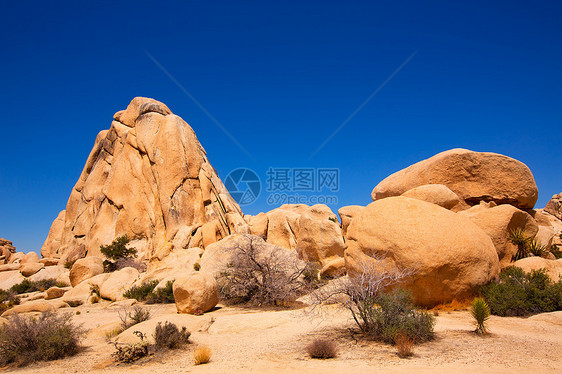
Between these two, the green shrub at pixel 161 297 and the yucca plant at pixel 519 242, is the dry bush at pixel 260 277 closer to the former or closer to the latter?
the green shrub at pixel 161 297

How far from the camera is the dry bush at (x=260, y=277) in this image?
44.4ft

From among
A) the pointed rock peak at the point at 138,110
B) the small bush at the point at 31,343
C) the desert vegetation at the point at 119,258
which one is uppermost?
the pointed rock peak at the point at 138,110

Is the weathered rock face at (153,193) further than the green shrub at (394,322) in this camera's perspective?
Yes

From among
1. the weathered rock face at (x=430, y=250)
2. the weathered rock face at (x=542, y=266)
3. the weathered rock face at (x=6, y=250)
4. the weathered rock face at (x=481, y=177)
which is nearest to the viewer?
the weathered rock face at (x=430, y=250)

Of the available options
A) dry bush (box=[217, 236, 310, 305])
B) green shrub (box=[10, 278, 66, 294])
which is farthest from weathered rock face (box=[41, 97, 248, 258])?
dry bush (box=[217, 236, 310, 305])

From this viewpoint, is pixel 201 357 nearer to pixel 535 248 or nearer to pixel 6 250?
pixel 535 248

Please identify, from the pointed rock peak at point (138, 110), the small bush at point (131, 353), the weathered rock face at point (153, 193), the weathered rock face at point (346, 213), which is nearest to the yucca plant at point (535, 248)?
the small bush at point (131, 353)

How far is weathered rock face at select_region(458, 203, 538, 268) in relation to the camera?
39.2 ft

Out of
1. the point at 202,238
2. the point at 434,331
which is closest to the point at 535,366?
the point at 434,331

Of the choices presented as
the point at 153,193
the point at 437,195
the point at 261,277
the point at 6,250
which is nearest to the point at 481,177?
the point at 437,195

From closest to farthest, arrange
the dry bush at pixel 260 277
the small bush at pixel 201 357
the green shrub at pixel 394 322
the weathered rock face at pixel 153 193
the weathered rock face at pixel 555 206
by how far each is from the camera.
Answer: the small bush at pixel 201 357 < the green shrub at pixel 394 322 < the dry bush at pixel 260 277 < the weathered rock face at pixel 153 193 < the weathered rock face at pixel 555 206

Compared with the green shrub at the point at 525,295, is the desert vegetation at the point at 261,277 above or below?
above

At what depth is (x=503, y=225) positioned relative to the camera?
474 inches

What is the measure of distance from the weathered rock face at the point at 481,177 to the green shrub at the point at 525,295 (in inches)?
194
